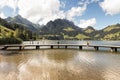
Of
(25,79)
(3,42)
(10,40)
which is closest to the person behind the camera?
(25,79)

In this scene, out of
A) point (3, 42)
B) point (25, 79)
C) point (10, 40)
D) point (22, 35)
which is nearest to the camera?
point (25, 79)

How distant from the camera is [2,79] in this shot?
18500 millimetres

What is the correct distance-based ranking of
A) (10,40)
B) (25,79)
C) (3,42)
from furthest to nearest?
(10,40) → (3,42) → (25,79)

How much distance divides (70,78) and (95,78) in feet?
9.80

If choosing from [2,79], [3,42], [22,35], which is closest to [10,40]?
[3,42]

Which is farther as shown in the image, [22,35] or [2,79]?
[22,35]

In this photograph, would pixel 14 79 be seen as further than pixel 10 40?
No

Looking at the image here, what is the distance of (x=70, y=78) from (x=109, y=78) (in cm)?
466

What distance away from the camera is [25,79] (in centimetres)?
1841

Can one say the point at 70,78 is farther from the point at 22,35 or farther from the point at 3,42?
the point at 22,35

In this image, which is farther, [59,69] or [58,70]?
[59,69]

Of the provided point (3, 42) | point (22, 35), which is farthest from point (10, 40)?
point (22, 35)

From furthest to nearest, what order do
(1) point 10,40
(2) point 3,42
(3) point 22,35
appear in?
1. (3) point 22,35
2. (1) point 10,40
3. (2) point 3,42

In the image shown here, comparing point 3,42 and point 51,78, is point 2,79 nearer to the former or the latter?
point 51,78
